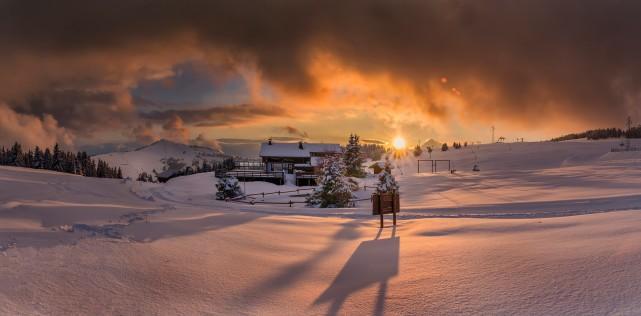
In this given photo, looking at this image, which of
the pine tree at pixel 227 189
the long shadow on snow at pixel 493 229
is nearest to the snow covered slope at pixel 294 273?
the long shadow on snow at pixel 493 229

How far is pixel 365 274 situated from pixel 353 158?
63332 mm

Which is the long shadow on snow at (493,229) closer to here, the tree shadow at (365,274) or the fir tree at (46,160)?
the tree shadow at (365,274)

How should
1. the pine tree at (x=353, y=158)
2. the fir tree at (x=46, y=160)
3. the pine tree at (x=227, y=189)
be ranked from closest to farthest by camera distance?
the pine tree at (x=227, y=189) < the pine tree at (x=353, y=158) < the fir tree at (x=46, y=160)

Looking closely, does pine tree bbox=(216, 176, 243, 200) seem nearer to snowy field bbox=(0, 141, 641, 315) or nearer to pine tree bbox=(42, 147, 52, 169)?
snowy field bbox=(0, 141, 641, 315)

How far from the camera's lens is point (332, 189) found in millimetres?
33500

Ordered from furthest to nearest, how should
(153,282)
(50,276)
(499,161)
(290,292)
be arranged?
(499,161) < (290,292) < (153,282) < (50,276)

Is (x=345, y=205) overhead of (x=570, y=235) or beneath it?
beneath

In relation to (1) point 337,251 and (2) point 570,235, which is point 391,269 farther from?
(2) point 570,235

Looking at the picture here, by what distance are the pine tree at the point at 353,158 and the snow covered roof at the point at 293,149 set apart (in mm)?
3948

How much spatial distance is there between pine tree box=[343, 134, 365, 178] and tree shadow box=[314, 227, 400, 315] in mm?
58139

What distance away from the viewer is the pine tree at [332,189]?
3338cm

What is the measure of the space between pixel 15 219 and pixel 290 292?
7.34 meters

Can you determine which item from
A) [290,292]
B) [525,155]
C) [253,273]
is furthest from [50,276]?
[525,155]

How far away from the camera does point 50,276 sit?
15.7 ft
